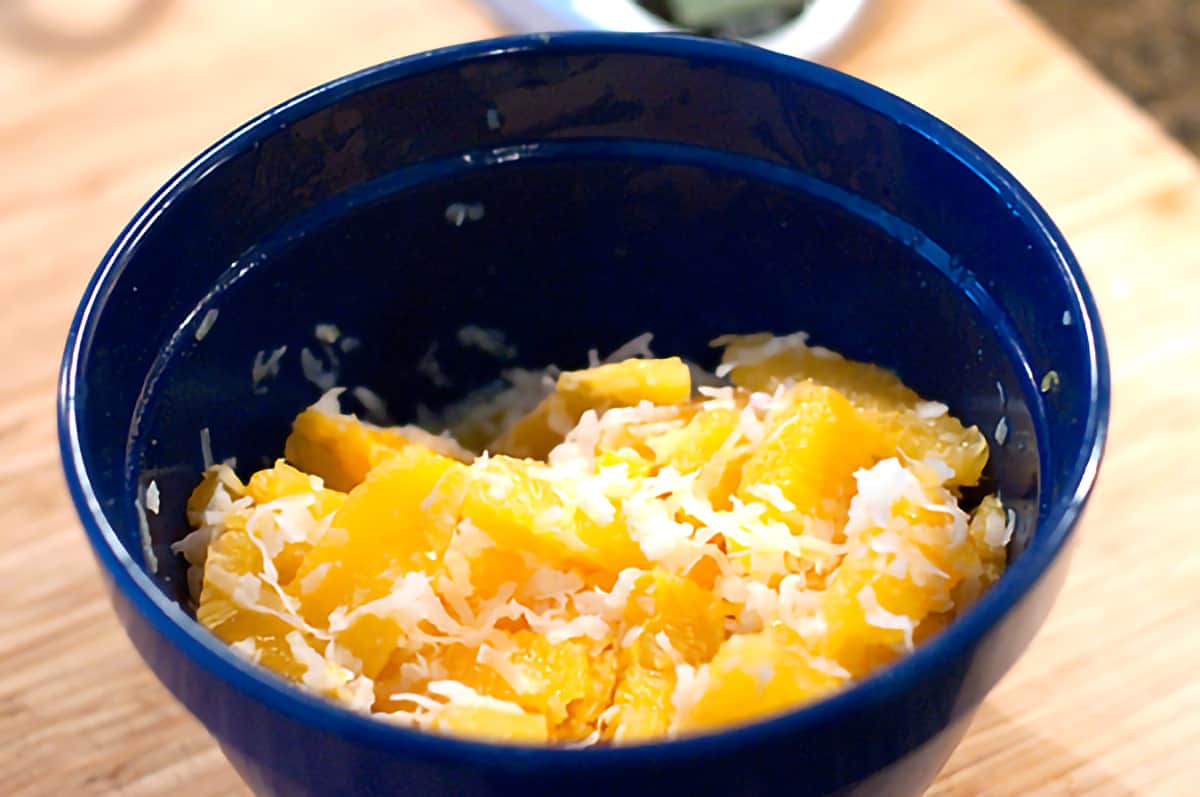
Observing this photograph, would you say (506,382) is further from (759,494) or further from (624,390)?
(759,494)

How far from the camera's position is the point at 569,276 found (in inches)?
31.8

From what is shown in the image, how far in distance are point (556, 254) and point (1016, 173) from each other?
0.42m

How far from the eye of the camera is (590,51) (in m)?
0.72

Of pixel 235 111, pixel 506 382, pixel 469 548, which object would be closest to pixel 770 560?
pixel 469 548

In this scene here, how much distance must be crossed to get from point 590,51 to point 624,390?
0.19 m

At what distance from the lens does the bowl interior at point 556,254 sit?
0.64m

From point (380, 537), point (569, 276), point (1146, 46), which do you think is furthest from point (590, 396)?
point (1146, 46)

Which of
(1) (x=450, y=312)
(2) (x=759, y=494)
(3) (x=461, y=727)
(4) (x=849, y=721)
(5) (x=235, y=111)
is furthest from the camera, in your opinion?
(5) (x=235, y=111)

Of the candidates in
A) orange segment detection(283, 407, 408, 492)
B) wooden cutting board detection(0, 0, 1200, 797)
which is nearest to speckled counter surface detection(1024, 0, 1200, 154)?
wooden cutting board detection(0, 0, 1200, 797)

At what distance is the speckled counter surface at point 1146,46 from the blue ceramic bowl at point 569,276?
1.31m

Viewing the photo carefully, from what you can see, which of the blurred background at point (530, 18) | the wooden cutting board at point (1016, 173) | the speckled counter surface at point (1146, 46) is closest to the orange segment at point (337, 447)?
the wooden cutting board at point (1016, 173)

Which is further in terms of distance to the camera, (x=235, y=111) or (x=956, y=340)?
(x=235, y=111)

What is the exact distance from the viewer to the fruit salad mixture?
1.98ft

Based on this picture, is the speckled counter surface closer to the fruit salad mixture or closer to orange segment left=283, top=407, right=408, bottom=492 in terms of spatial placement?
the fruit salad mixture
